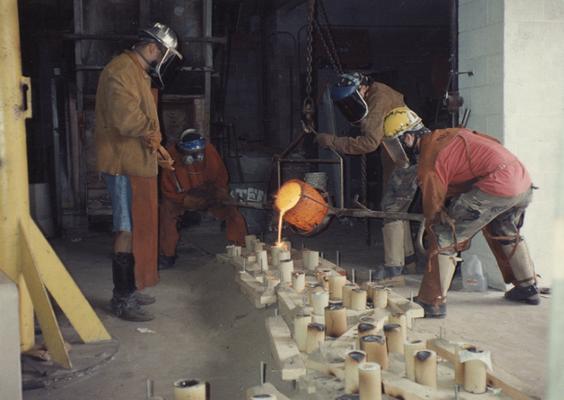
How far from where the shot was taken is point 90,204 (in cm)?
845

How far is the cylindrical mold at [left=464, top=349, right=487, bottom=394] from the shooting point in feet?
8.83

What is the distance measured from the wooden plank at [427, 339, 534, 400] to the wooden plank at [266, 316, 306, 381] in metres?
0.64

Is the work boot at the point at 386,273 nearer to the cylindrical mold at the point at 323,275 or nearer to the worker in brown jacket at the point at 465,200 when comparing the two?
the cylindrical mold at the point at 323,275

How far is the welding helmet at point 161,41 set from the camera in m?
4.77

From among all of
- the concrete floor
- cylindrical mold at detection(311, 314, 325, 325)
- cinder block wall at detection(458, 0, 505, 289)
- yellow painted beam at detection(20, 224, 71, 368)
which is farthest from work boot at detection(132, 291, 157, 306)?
cinder block wall at detection(458, 0, 505, 289)

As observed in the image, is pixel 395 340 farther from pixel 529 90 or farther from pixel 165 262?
pixel 165 262

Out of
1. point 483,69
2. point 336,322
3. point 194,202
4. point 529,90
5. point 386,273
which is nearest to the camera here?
point 336,322

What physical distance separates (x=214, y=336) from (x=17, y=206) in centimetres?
151

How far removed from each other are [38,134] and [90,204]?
4699 millimetres

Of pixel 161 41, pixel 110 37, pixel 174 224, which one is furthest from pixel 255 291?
pixel 110 37

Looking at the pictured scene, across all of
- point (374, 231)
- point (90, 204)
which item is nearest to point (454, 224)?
point (374, 231)

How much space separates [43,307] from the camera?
3.57 m

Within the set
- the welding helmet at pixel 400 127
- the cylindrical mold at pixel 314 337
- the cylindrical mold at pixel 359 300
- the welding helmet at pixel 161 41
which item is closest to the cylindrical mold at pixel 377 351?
the cylindrical mold at pixel 314 337

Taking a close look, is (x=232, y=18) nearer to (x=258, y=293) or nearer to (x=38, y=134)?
(x=38, y=134)
